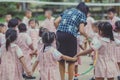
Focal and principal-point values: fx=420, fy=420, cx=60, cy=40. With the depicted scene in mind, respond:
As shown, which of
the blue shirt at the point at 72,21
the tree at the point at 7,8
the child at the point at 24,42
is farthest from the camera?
the tree at the point at 7,8

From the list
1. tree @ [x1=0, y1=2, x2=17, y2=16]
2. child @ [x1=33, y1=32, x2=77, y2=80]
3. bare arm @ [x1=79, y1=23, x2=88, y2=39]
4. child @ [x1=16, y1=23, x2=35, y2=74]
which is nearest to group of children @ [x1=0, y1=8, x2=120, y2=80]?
child @ [x1=33, y1=32, x2=77, y2=80]

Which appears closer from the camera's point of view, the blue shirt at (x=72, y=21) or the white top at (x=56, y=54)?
the white top at (x=56, y=54)

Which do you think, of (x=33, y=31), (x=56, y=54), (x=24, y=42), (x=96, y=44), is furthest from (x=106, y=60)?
(x=33, y=31)

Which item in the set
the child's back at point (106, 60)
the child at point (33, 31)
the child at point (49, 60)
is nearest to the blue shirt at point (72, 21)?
the child's back at point (106, 60)

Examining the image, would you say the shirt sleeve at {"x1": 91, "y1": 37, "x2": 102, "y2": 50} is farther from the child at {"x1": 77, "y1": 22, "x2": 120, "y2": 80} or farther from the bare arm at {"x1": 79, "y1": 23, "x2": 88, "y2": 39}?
the bare arm at {"x1": 79, "y1": 23, "x2": 88, "y2": 39}

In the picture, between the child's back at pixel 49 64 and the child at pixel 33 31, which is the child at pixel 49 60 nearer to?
the child's back at pixel 49 64

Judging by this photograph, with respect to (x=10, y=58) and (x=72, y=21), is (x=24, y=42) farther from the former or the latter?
(x=10, y=58)

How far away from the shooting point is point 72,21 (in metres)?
7.84

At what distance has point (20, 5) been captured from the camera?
108 feet

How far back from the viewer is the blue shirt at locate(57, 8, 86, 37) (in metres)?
7.84

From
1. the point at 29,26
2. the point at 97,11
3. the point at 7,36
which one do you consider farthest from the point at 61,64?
the point at 97,11

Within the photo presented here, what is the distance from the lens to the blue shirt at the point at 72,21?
7844mm

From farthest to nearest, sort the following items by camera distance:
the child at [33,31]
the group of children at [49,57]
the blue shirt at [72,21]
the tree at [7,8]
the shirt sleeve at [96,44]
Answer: the tree at [7,8], the child at [33,31], the blue shirt at [72,21], the shirt sleeve at [96,44], the group of children at [49,57]

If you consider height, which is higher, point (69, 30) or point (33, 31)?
point (69, 30)
